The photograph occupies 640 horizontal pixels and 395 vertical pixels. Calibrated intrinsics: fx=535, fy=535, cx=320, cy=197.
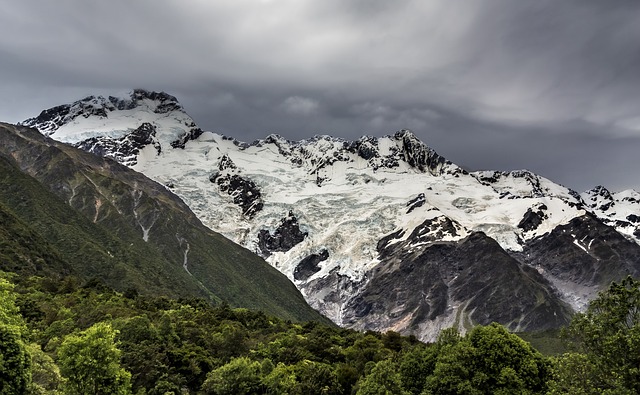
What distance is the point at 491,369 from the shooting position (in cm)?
6494

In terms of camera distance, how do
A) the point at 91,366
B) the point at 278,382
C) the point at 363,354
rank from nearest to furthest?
the point at 91,366 < the point at 278,382 < the point at 363,354

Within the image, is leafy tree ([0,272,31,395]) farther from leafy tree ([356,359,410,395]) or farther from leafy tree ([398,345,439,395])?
leafy tree ([398,345,439,395])

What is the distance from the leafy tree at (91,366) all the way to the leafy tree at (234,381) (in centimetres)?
1634

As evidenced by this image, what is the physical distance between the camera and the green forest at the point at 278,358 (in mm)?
41781

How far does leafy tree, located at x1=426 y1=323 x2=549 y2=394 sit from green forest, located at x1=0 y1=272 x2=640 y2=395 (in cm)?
12

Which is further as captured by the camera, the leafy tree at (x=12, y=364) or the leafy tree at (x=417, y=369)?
the leafy tree at (x=417, y=369)

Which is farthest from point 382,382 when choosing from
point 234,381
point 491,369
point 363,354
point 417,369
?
point 363,354

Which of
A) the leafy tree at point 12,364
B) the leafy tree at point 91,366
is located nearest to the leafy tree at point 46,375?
the leafy tree at point 91,366

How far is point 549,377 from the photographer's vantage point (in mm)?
64875

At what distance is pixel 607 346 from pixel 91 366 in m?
49.6

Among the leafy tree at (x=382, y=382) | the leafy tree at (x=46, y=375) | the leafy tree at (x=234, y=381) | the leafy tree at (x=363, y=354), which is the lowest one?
the leafy tree at (x=46, y=375)

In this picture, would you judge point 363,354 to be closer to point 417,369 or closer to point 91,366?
point 417,369

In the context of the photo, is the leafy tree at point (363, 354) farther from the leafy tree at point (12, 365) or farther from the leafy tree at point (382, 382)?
the leafy tree at point (12, 365)

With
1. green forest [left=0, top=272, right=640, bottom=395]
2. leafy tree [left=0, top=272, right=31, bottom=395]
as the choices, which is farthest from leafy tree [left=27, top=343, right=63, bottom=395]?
leafy tree [left=0, top=272, right=31, bottom=395]
